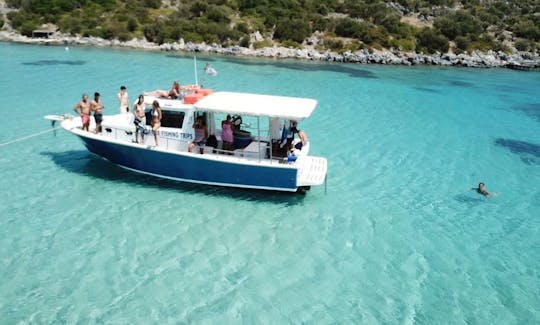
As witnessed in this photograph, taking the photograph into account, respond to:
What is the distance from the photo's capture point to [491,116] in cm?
2875

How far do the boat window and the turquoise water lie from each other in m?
1.92

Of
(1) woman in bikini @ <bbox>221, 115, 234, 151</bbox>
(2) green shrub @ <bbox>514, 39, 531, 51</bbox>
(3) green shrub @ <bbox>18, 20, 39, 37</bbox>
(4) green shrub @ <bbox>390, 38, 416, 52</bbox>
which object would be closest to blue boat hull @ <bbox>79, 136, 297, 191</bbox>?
(1) woman in bikini @ <bbox>221, 115, 234, 151</bbox>

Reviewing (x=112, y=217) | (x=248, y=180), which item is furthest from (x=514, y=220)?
(x=112, y=217)

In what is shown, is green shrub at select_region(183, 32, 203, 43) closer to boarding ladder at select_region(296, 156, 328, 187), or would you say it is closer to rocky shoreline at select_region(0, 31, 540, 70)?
rocky shoreline at select_region(0, 31, 540, 70)

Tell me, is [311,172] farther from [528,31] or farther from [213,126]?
[528,31]

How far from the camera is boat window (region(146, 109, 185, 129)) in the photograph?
1407cm

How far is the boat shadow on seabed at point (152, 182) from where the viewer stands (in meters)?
13.8

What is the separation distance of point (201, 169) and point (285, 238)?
3.81 meters

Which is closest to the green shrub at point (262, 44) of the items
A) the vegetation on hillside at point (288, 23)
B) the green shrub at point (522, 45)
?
the vegetation on hillside at point (288, 23)

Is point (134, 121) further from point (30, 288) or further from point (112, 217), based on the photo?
point (30, 288)

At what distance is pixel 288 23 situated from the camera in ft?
194

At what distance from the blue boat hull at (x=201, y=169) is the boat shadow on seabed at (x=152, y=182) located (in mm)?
265

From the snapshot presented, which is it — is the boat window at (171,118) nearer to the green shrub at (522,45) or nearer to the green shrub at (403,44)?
the green shrub at (403,44)

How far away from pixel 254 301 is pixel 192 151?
6.14 m
